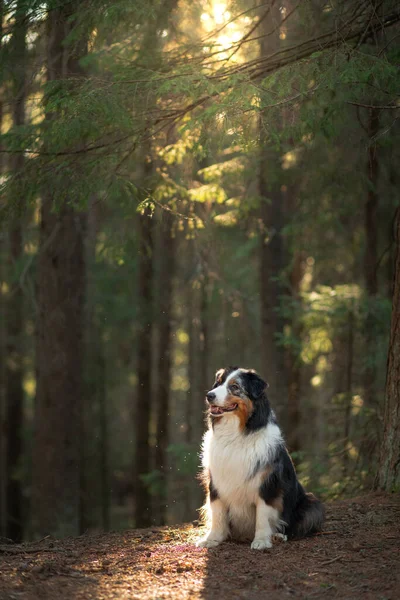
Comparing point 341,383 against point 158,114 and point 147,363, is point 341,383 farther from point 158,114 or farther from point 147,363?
point 158,114

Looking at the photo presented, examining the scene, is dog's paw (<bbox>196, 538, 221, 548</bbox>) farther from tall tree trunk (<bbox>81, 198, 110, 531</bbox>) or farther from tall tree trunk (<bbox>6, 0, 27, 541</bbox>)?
tall tree trunk (<bbox>81, 198, 110, 531</bbox>)

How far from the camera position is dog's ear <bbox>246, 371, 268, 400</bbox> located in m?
7.17

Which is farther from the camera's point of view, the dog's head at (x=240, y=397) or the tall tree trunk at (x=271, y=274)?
the tall tree trunk at (x=271, y=274)

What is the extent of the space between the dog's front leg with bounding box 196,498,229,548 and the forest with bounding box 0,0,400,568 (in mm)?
2573

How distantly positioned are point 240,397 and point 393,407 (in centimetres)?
255

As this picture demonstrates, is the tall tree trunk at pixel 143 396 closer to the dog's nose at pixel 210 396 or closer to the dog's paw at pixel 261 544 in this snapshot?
the dog's nose at pixel 210 396

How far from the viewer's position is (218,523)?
7.38 meters

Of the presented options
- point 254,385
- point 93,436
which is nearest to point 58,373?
point 254,385

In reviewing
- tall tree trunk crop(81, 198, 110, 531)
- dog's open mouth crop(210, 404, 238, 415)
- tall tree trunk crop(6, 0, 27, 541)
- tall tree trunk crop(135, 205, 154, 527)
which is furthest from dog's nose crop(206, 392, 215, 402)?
tall tree trunk crop(81, 198, 110, 531)

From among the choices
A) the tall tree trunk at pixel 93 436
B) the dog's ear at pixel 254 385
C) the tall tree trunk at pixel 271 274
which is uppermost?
the tall tree trunk at pixel 271 274

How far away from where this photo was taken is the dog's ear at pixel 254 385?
7.17 m

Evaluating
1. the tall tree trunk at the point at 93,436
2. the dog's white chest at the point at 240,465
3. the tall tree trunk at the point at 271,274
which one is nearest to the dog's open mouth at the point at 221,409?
the dog's white chest at the point at 240,465

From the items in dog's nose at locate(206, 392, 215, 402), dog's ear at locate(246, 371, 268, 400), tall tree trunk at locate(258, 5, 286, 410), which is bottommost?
dog's nose at locate(206, 392, 215, 402)

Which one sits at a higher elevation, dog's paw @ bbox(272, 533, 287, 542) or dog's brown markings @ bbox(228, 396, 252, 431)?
dog's brown markings @ bbox(228, 396, 252, 431)
